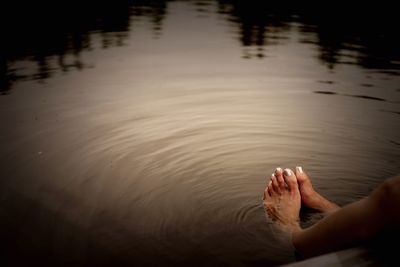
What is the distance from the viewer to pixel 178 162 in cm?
251

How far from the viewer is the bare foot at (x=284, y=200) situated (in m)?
1.99

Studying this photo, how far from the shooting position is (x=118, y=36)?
7.38 m

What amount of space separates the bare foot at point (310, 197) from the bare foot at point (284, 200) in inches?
1.3

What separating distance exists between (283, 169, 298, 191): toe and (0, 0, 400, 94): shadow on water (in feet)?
10.3

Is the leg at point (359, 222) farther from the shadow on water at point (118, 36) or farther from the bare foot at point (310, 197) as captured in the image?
the shadow on water at point (118, 36)

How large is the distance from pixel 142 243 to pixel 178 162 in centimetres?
87

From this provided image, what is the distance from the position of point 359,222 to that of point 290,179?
0.98m

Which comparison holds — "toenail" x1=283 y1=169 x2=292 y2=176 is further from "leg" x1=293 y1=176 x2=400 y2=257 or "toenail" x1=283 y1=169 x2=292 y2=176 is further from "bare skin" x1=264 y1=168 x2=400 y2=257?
"leg" x1=293 y1=176 x2=400 y2=257

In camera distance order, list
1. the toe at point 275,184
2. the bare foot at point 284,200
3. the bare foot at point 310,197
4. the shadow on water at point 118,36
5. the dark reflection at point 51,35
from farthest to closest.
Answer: the shadow on water at point 118,36 < the dark reflection at point 51,35 < the toe at point 275,184 < the bare foot at point 310,197 < the bare foot at point 284,200

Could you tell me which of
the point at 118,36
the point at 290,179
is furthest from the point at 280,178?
the point at 118,36

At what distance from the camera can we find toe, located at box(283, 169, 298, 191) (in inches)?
91.2

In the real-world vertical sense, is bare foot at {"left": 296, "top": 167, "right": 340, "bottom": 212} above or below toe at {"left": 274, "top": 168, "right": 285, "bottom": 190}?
below

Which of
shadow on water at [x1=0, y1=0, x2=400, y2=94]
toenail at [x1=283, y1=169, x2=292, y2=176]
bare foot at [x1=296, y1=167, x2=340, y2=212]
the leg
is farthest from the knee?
shadow on water at [x1=0, y1=0, x2=400, y2=94]

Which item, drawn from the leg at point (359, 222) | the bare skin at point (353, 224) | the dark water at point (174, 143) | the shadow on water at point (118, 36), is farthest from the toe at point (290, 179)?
the shadow on water at point (118, 36)
